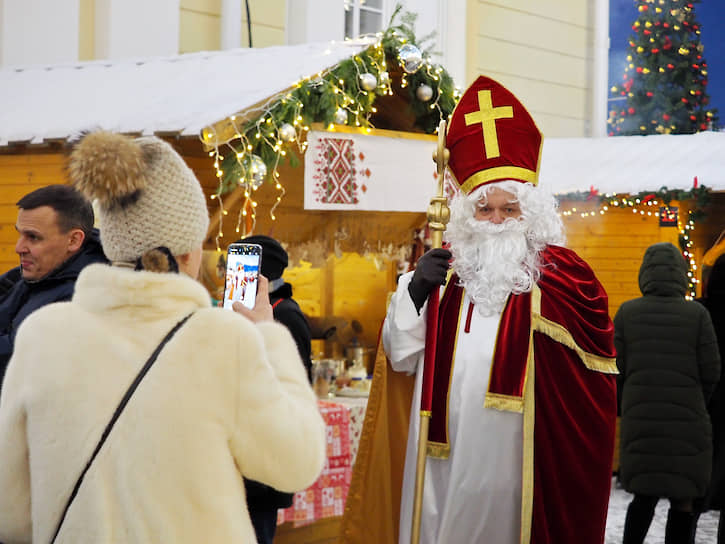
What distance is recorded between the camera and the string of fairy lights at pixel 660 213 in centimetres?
1051

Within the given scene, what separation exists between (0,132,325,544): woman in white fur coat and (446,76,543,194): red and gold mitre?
87.2 inches

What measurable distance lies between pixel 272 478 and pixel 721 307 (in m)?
5.26

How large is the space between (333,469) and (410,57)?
2933 mm

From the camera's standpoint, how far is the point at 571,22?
13.3 metres

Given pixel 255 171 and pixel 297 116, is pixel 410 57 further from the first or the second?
→ pixel 255 171

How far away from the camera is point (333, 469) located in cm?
641

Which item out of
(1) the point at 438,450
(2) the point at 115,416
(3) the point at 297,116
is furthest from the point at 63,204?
(3) the point at 297,116

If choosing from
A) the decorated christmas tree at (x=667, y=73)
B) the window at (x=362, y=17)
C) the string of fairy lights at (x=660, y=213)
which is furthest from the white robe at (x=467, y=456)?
the decorated christmas tree at (x=667, y=73)

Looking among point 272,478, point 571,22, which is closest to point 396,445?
point 272,478

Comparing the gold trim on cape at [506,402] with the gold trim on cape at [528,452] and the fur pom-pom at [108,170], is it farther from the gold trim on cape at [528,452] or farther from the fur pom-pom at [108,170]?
the fur pom-pom at [108,170]

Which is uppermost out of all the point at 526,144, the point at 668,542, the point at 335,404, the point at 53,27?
the point at 53,27

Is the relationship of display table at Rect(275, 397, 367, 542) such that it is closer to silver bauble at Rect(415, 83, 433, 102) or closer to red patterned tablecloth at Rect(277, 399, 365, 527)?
red patterned tablecloth at Rect(277, 399, 365, 527)

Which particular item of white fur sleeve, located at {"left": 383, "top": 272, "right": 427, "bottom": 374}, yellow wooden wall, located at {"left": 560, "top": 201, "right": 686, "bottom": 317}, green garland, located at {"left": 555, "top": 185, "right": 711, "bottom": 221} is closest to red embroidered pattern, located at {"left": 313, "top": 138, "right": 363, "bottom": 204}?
white fur sleeve, located at {"left": 383, "top": 272, "right": 427, "bottom": 374}

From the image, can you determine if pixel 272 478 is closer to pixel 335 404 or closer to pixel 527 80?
pixel 335 404
